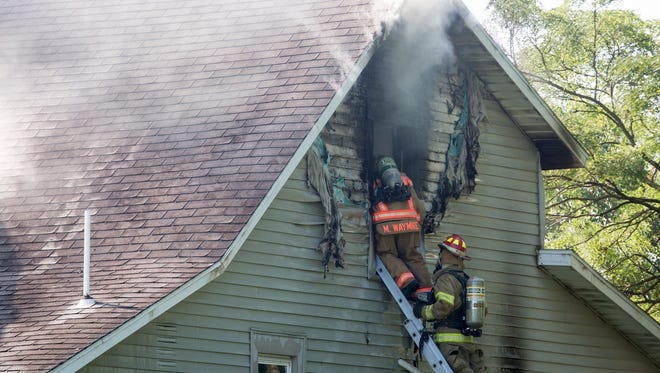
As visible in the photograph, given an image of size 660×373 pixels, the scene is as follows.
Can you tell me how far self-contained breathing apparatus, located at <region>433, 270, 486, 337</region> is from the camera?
46.6 ft

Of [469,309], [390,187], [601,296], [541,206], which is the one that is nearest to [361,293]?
[390,187]

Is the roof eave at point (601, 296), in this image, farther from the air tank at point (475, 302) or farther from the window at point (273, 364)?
the window at point (273, 364)

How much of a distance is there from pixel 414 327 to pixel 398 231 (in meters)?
1.15

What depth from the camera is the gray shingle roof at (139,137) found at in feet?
43.1

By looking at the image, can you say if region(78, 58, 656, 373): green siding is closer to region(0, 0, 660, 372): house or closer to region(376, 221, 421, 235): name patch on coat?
region(0, 0, 660, 372): house

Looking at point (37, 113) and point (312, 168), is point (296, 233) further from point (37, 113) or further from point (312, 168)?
point (37, 113)

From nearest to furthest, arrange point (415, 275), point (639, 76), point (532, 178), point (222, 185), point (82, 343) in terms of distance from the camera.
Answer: point (82, 343) → point (222, 185) → point (415, 275) → point (532, 178) → point (639, 76)

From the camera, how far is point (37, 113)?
1603 centimetres

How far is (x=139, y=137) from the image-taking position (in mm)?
15102

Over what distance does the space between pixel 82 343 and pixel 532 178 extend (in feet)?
24.1

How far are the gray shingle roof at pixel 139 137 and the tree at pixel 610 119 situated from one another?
8.72m

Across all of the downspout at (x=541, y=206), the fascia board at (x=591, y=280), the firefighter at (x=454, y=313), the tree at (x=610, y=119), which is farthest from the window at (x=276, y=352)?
the tree at (x=610, y=119)

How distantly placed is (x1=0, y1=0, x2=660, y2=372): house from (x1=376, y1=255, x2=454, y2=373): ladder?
0.80 feet

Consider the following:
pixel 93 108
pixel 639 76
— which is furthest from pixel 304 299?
pixel 639 76
